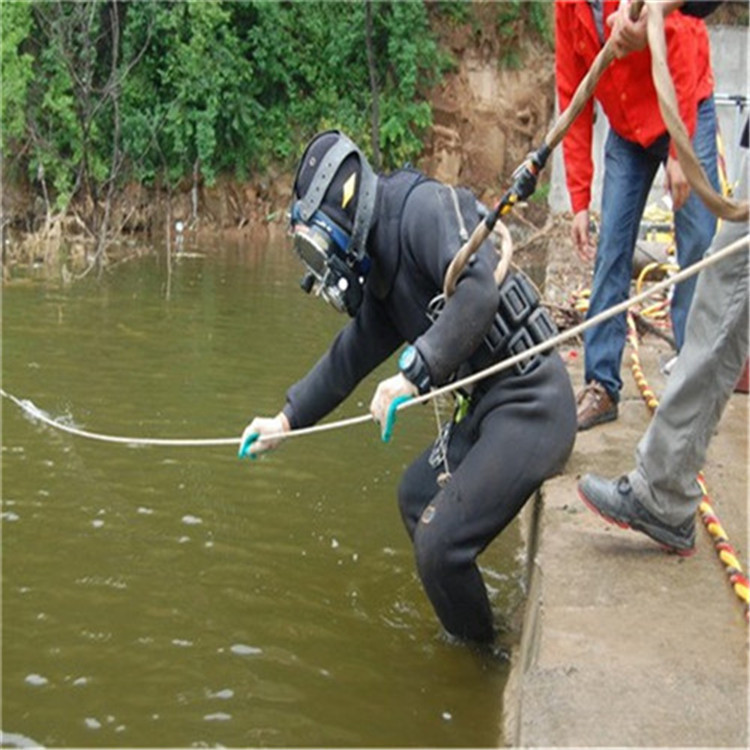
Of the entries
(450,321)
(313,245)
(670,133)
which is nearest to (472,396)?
(450,321)

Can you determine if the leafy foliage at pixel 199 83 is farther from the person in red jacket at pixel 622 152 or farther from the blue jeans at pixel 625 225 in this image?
the blue jeans at pixel 625 225

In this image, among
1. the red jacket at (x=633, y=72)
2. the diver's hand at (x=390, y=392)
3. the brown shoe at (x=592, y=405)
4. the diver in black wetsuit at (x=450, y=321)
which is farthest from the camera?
the brown shoe at (x=592, y=405)

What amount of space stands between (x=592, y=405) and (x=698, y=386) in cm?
187

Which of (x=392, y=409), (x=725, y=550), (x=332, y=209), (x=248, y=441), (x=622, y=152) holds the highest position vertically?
(x=622, y=152)

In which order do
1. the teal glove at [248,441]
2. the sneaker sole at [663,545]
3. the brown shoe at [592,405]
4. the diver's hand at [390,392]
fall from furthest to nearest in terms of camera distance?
the brown shoe at [592,405] < the teal glove at [248,441] < the sneaker sole at [663,545] < the diver's hand at [390,392]

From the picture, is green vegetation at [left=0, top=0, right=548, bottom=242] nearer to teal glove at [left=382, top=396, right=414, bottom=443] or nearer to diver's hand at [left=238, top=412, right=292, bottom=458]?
diver's hand at [left=238, top=412, right=292, bottom=458]

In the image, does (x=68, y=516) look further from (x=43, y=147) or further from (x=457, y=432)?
(x=43, y=147)

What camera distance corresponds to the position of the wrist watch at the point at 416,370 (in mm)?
3666

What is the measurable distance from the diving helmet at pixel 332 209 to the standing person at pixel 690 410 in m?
0.95

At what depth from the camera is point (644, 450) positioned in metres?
3.76

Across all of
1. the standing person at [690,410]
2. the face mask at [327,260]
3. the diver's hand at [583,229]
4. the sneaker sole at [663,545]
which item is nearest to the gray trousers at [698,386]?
the standing person at [690,410]

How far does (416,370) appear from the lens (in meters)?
3.67

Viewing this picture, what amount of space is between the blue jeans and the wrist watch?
1.77 m

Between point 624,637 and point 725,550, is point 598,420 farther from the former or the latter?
point 624,637
